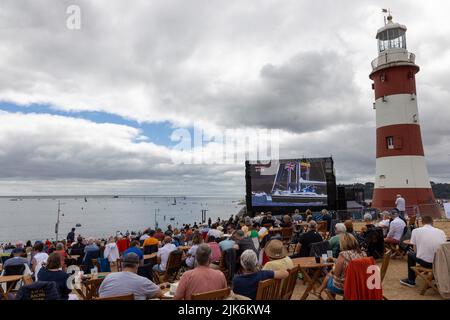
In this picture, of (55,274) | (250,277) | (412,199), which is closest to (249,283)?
(250,277)

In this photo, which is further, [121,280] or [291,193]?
[291,193]

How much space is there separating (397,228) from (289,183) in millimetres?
11612

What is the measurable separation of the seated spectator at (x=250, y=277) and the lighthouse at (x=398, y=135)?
15.5m

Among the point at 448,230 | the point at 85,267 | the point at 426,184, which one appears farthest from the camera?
the point at 426,184

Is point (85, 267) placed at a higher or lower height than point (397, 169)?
lower

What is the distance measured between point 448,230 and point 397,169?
4803 millimetres

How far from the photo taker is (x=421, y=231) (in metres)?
5.56

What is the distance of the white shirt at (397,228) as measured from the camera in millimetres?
8094

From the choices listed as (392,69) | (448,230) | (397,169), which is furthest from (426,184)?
(392,69)

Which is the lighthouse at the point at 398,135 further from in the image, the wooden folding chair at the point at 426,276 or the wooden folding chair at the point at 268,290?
the wooden folding chair at the point at 268,290

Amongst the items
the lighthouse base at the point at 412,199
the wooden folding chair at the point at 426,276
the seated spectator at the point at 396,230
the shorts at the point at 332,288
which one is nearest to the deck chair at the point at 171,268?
the shorts at the point at 332,288

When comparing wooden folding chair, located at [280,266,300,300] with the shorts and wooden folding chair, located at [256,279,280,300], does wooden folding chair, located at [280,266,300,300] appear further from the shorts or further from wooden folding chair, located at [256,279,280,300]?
the shorts

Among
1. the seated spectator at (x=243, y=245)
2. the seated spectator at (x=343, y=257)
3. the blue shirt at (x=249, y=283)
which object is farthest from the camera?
the seated spectator at (x=243, y=245)

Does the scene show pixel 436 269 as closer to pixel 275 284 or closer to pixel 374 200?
pixel 275 284
